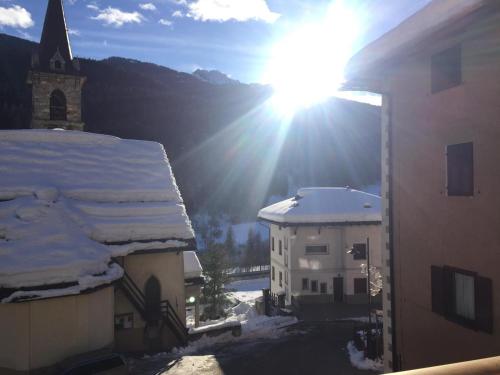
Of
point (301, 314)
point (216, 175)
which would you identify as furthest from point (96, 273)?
point (216, 175)

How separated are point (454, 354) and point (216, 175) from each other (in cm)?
13874

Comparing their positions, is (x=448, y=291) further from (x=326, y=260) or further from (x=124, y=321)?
(x=326, y=260)

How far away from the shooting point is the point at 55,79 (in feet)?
86.3

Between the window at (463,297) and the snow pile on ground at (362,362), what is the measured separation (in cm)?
740

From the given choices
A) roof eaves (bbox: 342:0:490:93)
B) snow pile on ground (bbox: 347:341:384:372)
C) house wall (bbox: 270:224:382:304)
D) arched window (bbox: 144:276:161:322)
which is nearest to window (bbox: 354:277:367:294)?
house wall (bbox: 270:224:382:304)

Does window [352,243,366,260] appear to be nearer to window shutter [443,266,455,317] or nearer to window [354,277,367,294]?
window [354,277,367,294]

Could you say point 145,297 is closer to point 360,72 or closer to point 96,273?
point 96,273

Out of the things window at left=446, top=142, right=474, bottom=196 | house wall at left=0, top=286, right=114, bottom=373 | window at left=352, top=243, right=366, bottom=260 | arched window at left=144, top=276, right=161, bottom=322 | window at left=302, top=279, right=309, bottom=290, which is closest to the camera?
window at left=446, top=142, right=474, bottom=196

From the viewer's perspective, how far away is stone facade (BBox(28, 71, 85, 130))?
25203 mm

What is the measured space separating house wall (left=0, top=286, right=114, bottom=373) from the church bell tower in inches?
611

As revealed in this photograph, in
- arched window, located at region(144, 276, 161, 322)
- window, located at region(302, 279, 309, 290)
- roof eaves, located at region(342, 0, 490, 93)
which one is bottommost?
window, located at region(302, 279, 309, 290)

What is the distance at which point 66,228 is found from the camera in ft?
49.2

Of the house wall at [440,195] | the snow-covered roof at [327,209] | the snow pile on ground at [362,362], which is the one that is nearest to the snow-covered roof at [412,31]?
the house wall at [440,195]

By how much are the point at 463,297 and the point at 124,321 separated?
45.1ft
